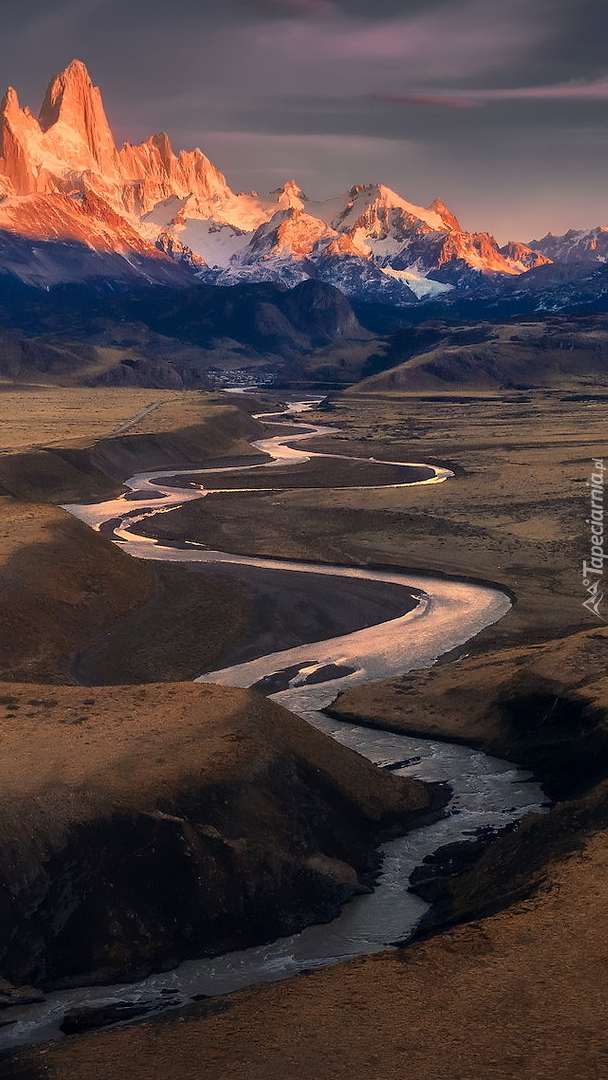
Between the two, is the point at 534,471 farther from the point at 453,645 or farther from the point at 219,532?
the point at 453,645

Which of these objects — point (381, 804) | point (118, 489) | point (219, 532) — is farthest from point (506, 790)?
point (118, 489)

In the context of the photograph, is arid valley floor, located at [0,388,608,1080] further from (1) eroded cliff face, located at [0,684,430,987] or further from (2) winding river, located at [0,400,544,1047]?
(2) winding river, located at [0,400,544,1047]

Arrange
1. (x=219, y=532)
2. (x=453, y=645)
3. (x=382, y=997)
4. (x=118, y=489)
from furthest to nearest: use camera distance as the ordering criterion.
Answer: (x=118, y=489), (x=219, y=532), (x=453, y=645), (x=382, y=997)

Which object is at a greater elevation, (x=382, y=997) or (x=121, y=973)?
(x=382, y=997)

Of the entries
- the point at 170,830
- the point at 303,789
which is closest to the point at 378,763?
the point at 303,789

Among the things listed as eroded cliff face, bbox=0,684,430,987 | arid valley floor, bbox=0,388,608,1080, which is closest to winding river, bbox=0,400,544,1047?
eroded cliff face, bbox=0,684,430,987

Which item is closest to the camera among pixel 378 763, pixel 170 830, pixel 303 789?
pixel 170 830

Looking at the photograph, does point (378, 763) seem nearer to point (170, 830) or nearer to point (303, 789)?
point (303, 789)
